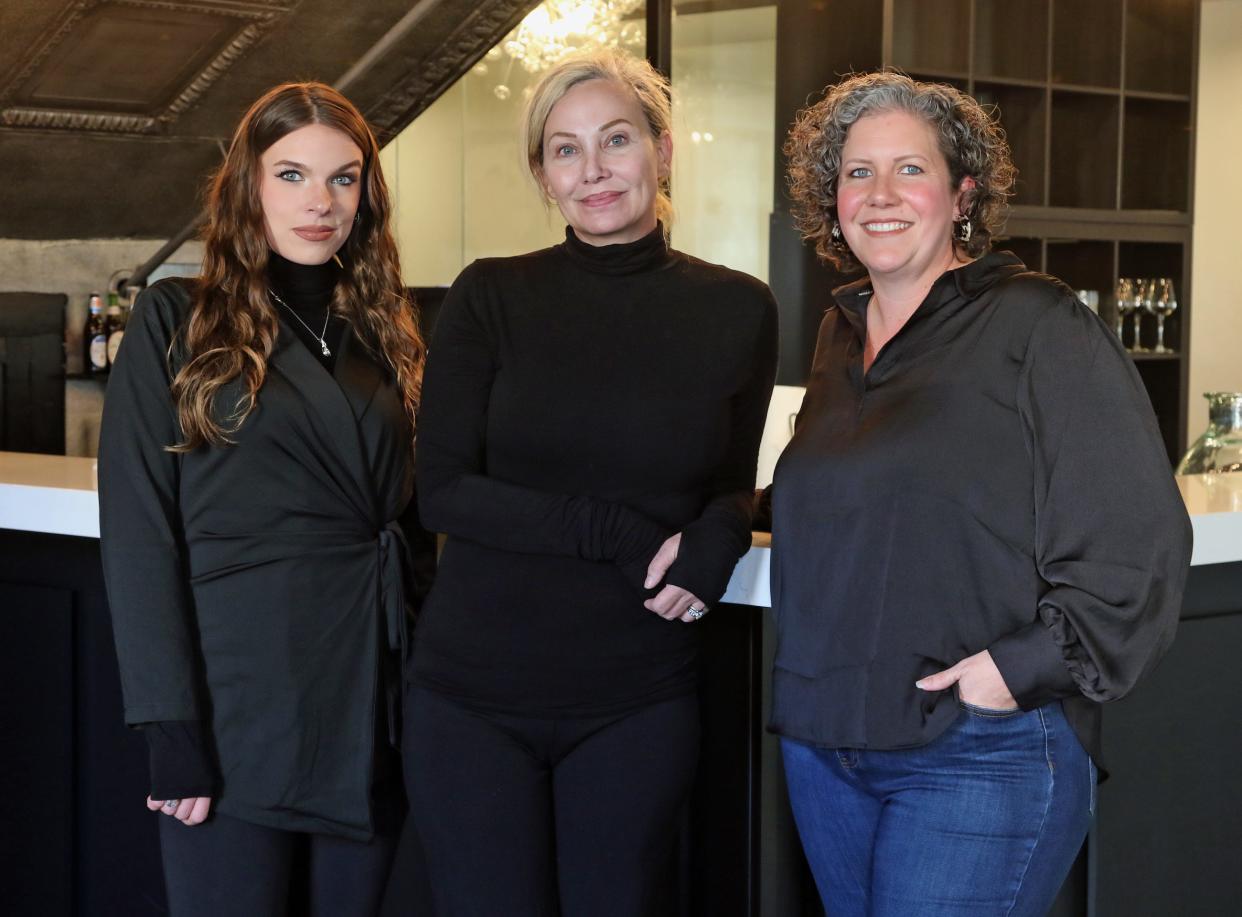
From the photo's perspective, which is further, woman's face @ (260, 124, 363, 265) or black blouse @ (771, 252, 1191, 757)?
woman's face @ (260, 124, 363, 265)

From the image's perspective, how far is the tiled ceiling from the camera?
165 inches

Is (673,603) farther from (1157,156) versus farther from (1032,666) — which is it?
(1157,156)

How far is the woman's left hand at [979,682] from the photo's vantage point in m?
1.46

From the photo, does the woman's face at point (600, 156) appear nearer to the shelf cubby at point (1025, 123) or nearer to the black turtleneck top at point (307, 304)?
the black turtleneck top at point (307, 304)

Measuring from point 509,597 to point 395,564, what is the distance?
26 cm

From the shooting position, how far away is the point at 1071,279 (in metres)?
5.81

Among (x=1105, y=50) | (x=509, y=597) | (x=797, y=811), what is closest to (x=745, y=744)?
(x=797, y=811)

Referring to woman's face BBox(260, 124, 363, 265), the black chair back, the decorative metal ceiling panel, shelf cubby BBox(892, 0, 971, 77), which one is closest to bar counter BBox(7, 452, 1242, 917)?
woman's face BBox(260, 124, 363, 265)

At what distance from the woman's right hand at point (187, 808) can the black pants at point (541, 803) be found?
29 centimetres

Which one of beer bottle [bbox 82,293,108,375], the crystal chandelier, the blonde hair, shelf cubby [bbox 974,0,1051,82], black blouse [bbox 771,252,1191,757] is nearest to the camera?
black blouse [bbox 771,252,1191,757]

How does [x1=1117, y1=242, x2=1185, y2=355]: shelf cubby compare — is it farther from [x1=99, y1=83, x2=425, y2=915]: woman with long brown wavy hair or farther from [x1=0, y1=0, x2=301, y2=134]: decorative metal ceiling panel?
[x1=99, y1=83, x2=425, y2=915]: woman with long brown wavy hair

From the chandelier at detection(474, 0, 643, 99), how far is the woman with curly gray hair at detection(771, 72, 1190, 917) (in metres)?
5.39

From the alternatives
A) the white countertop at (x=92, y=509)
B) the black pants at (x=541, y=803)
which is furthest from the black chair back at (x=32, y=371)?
the black pants at (x=541, y=803)

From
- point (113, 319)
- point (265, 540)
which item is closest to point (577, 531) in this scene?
point (265, 540)
